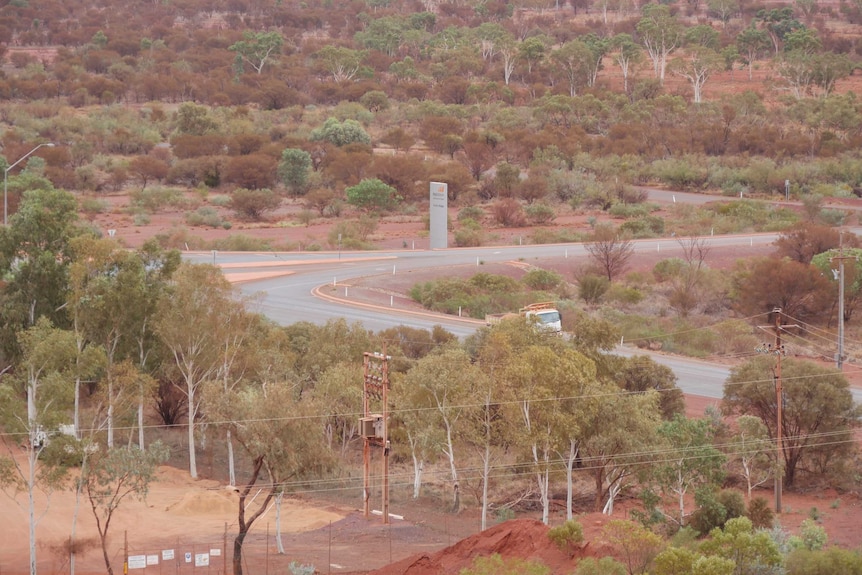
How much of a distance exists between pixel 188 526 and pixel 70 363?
497 cm

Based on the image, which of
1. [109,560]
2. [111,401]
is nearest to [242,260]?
[111,401]

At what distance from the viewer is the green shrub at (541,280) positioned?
60.0m

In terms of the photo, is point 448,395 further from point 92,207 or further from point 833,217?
point 833,217

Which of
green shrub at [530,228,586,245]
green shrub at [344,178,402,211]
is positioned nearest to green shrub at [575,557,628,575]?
green shrub at [530,228,586,245]

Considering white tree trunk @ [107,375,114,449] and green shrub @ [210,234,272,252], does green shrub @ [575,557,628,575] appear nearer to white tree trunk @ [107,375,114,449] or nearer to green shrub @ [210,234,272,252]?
white tree trunk @ [107,375,114,449]

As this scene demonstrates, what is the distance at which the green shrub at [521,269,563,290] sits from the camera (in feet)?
197

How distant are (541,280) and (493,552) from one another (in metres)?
33.6

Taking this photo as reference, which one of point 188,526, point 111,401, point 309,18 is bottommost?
point 188,526

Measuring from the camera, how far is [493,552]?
27.4m

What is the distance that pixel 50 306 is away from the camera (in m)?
38.3

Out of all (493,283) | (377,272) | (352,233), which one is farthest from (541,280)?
(352,233)

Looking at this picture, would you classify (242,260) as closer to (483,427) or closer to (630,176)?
(483,427)

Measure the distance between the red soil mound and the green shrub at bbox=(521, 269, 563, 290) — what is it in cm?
3229

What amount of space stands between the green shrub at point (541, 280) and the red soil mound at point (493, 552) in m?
32.3
